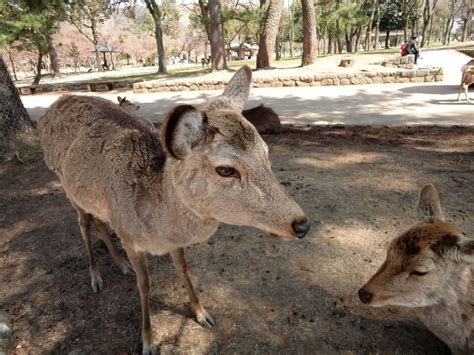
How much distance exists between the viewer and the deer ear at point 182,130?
5.45 feet

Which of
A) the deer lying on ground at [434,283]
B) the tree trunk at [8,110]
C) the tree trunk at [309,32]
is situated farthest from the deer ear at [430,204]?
the tree trunk at [309,32]

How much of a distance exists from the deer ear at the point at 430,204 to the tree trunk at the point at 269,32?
725 inches

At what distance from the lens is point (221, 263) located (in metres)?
3.53

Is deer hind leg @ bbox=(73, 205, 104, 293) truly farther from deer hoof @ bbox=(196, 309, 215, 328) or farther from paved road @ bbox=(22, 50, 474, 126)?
paved road @ bbox=(22, 50, 474, 126)

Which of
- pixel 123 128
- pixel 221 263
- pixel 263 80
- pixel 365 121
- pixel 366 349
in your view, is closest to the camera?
pixel 366 349

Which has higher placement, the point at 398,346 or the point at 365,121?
the point at 365,121

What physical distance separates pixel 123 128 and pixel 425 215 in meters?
2.50

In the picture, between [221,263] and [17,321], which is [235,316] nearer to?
[221,263]

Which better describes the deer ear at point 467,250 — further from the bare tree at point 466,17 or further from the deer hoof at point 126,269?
the bare tree at point 466,17

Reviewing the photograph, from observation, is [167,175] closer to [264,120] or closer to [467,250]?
[467,250]

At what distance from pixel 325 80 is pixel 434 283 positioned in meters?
14.5

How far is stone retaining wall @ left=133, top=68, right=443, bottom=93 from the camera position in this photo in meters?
14.4

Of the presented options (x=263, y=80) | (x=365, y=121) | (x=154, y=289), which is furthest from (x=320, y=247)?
(x=263, y=80)

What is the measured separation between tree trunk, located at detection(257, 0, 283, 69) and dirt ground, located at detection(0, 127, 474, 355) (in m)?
15.8
